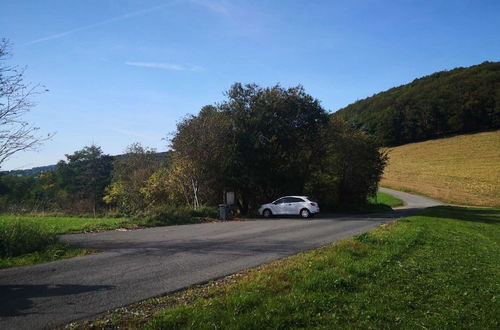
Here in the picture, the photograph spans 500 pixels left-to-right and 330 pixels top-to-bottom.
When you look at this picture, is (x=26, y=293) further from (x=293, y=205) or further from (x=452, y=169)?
(x=452, y=169)

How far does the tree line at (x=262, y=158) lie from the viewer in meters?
26.4

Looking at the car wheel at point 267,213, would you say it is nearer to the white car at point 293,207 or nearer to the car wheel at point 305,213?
the white car at point 293,207

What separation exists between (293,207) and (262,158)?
450 centimetres

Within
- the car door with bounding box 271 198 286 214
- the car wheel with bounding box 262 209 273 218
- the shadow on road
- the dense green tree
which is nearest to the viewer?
the shadow on road

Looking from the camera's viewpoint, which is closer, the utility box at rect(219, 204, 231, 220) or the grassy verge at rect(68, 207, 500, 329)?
the grassy verge at rect(68, 207, 500, 329)

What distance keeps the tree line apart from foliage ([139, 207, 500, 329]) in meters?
16.2

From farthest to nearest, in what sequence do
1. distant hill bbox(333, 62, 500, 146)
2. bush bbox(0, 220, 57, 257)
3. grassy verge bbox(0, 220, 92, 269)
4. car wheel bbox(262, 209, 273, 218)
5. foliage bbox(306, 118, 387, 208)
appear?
1. distant hill bbox(333, 62, 500, 146)
2. foliage bbox(306, 118, 387, 208)
3. car wheel bbox(262, 209, 273, 218)
4. bush bbox(0, 220, 57, 257)
5. grassy verge bbox(0, 220, 92, 269)

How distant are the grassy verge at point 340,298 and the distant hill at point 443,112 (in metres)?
86.0

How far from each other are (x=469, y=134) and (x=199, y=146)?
88.9 meters

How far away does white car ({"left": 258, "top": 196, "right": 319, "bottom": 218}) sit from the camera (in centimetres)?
2469

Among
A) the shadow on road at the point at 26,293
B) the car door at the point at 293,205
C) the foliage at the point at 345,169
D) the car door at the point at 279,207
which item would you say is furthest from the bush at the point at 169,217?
the foliage at the point at 345,169

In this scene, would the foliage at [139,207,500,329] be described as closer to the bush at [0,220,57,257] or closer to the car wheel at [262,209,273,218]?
the bush at [0,220,57,257]

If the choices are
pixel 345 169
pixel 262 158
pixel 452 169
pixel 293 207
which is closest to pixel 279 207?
pixel 293 207

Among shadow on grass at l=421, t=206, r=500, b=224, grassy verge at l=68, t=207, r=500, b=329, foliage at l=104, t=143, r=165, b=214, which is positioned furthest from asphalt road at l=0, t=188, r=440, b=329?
foliage at l=104, t=143, r=165, b=214
